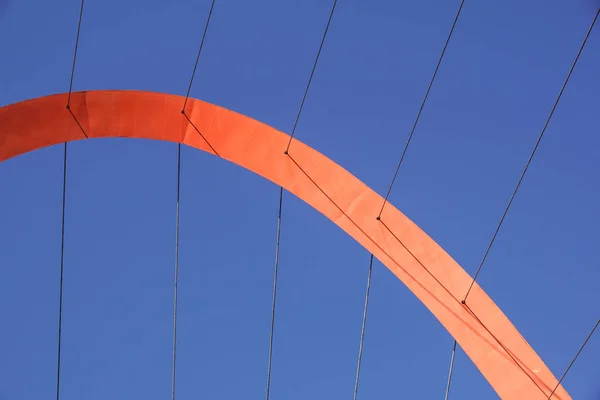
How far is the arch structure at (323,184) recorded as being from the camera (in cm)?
952

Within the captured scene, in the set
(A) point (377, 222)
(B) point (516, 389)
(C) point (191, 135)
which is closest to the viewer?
(B) point (516, 389)

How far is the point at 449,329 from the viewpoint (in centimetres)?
980

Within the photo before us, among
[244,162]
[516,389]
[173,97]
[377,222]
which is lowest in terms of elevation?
[516,389]

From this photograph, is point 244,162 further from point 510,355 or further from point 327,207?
point 510,355

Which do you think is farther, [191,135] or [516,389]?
[191,135]

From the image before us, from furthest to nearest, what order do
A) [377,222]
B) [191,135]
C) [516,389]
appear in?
[191,135], [377,222], [516,389]

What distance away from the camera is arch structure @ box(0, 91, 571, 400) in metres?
9.52

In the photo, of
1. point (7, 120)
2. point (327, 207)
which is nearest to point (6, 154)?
point (7, 120)

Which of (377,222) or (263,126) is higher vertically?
(263,126)

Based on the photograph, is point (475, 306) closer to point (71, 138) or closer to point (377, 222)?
point (377, 222)

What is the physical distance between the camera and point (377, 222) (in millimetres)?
10023

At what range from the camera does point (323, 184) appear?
10258 millimetres

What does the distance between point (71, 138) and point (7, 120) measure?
2.61ft

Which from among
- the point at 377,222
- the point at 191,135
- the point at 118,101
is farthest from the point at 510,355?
the point at 118,101
